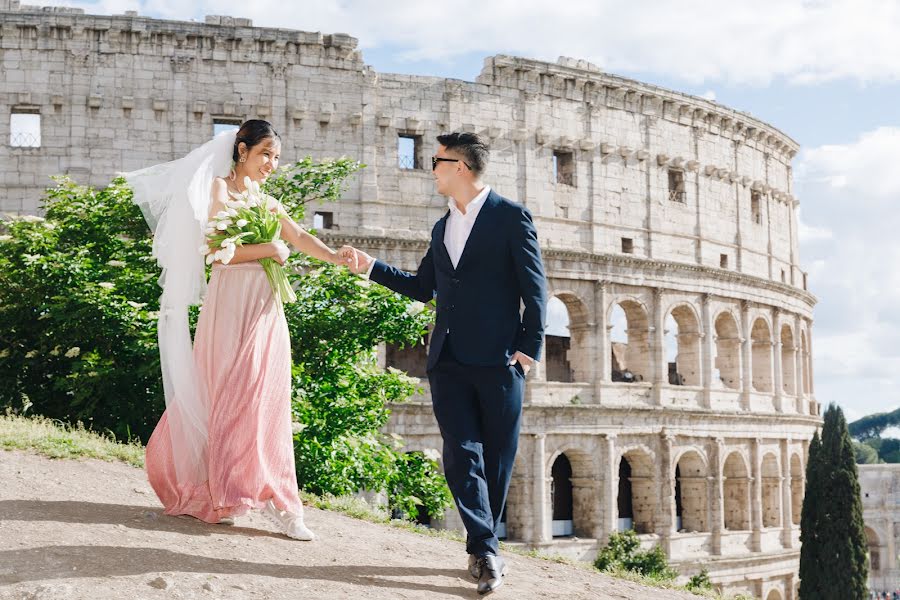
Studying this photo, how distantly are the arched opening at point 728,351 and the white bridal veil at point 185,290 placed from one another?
2686 cm

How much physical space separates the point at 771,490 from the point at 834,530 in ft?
15.9

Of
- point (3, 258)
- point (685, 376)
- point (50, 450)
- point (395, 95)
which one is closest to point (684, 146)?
point (685, 376)

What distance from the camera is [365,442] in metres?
16.3

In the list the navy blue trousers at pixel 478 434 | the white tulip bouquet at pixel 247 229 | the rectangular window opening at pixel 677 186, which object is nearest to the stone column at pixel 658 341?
the rectangular window opening at pixel 677 186

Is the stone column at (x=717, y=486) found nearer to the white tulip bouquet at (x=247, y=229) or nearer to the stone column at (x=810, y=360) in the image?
the stone column at (x=810, y=360)

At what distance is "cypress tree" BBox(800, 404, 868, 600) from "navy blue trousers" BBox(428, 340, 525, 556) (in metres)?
25.0

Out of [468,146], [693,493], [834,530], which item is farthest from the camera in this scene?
[693,493]

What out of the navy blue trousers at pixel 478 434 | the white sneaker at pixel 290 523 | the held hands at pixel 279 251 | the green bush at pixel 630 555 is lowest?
the green bush at pixel 630 555

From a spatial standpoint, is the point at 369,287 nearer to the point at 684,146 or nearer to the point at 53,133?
the point at 53,133

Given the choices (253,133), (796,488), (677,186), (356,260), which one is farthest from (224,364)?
(796,488)

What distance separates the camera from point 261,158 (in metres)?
6.94

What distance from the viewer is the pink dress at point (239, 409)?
6578mm

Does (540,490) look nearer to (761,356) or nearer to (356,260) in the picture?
(761,356)

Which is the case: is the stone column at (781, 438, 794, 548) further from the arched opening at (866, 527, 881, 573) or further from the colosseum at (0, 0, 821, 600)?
the arched opening at (866, 527, 881, 573)
